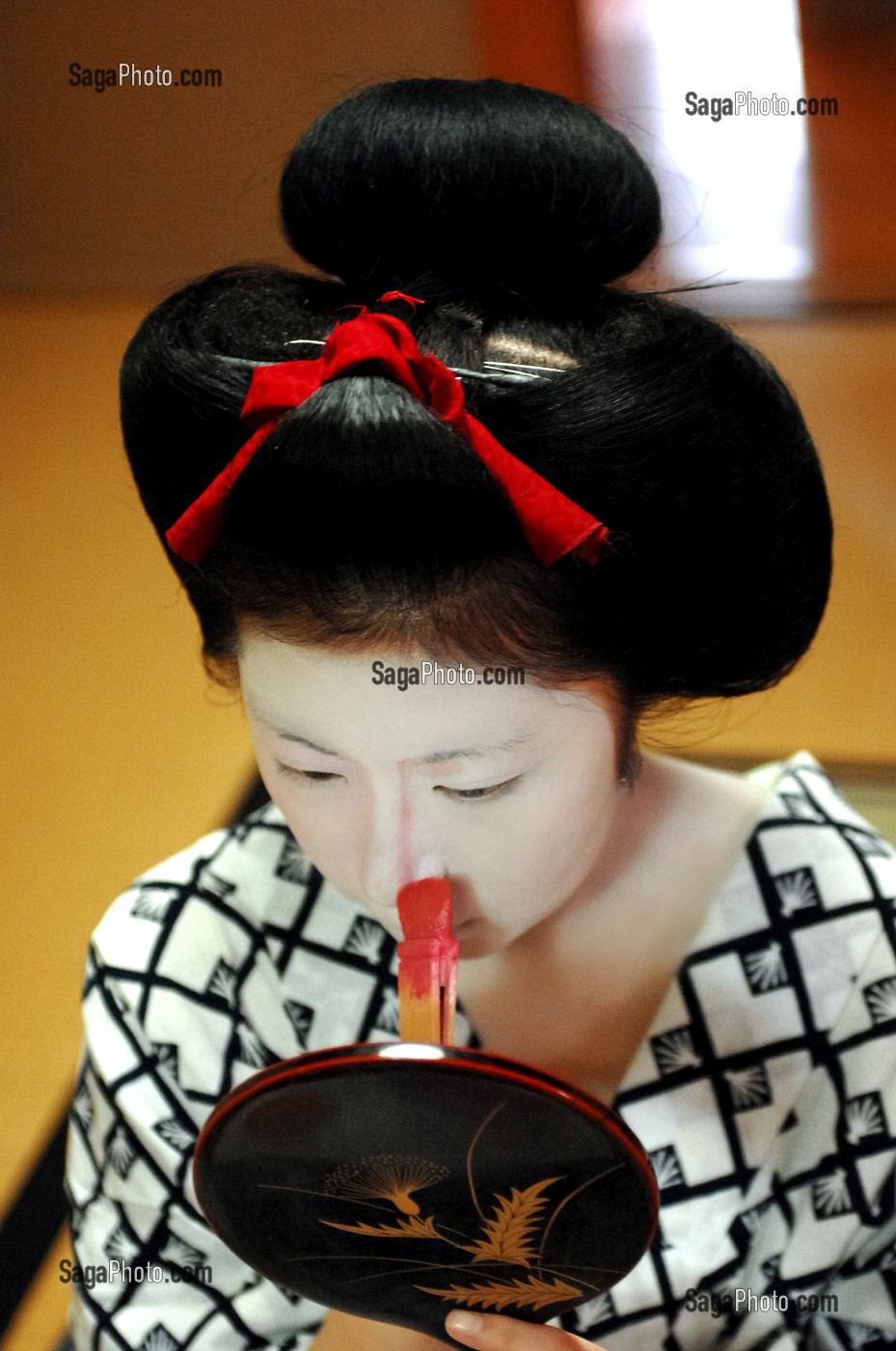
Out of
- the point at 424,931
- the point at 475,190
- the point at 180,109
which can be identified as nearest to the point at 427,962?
the point at 424,931

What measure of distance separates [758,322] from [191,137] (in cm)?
55

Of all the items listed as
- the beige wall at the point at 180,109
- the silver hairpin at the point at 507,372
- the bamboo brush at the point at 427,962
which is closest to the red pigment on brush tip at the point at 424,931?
the bamboo brush at the point at 427,962

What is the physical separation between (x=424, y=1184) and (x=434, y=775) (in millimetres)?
172

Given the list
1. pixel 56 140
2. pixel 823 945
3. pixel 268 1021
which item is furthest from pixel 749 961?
pixel 56 140

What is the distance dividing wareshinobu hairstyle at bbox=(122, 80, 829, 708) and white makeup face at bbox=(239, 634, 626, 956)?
19 mm

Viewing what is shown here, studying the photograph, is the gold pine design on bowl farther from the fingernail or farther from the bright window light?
the bright window light

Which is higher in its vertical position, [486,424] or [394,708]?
[486,424]

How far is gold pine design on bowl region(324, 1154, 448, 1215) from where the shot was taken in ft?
1.94

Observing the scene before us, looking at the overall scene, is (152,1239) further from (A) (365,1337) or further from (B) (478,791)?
(B) (478,791)

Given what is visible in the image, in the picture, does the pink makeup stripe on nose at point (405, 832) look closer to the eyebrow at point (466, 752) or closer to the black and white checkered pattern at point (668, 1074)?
the eyebrow at point (466, 752)

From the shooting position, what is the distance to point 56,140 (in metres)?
1.07

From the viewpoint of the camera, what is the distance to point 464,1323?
69 centimetres

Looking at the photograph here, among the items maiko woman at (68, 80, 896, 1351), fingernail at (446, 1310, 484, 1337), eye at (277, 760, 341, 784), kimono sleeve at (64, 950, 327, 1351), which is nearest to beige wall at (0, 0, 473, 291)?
maiko woman at (68, 80, 896, 1351)

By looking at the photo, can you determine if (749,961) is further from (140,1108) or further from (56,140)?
(56,140)
